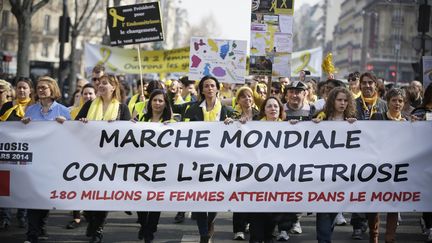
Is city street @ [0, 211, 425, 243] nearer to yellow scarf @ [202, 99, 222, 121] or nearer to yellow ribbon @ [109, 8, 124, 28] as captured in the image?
yellow scarf @ [202, 99, 222, 121]

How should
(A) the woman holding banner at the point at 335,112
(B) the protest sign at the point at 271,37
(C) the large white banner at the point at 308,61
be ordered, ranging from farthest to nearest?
1. (C) the large white banner at the point at 308,61
2. (B) the protest sign at the point at 271,37
3. (A) the woman holding banner at the point at 335,112

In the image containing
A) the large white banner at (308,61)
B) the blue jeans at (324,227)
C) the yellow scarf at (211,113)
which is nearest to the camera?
the blue jeans at (324,227)

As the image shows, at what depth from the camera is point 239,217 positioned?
31.0ft

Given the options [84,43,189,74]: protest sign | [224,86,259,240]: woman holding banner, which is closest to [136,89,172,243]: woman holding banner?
[224,86,259,240]: woman holding banner

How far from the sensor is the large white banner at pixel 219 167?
802cm

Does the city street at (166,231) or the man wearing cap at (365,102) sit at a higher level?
the man wearing cap at (365,102)

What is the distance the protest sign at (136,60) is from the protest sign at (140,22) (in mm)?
6944

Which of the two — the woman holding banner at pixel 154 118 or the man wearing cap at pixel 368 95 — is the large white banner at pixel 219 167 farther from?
the man wearing cap at pixel 368 95

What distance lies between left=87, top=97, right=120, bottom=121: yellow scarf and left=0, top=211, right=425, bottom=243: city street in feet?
4.67

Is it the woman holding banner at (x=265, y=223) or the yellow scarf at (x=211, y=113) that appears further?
the yellow scarf at (x=211, y=113)

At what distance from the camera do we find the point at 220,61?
39.6 ft

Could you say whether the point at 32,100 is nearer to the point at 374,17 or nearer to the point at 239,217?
the point at 239,217

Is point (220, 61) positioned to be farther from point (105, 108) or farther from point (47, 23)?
point (47, 23)

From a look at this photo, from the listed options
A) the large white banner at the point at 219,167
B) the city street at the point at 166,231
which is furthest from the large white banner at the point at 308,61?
the large white banner at the point at 219,167
